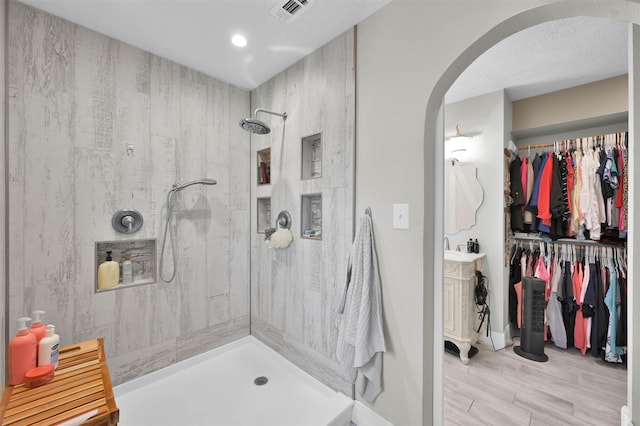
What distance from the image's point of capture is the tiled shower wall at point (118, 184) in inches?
60.5

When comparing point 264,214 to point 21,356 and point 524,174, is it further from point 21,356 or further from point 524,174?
point 524,174

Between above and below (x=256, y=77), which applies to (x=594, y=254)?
below

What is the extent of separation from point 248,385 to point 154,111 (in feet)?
7.07

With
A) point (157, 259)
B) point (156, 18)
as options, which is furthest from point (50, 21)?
point (157, 259)

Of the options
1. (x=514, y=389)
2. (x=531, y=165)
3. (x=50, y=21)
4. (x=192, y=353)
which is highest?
(x=50, y=21)

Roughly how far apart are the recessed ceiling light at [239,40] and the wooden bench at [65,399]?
206 cm

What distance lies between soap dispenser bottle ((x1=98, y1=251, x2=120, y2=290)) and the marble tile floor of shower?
244 cm

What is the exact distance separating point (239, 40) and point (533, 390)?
3.35 metres

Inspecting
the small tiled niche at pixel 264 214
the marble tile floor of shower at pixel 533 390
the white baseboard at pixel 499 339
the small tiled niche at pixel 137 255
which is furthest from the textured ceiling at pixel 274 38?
the marble tile floor of shower at pixel 533 390

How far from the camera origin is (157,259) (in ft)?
6.59

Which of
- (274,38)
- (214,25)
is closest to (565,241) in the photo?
(274,38)

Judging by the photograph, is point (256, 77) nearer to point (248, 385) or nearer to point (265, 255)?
point (265, 255)

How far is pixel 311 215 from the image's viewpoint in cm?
Result: 217

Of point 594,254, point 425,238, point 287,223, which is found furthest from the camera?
point 594,254
